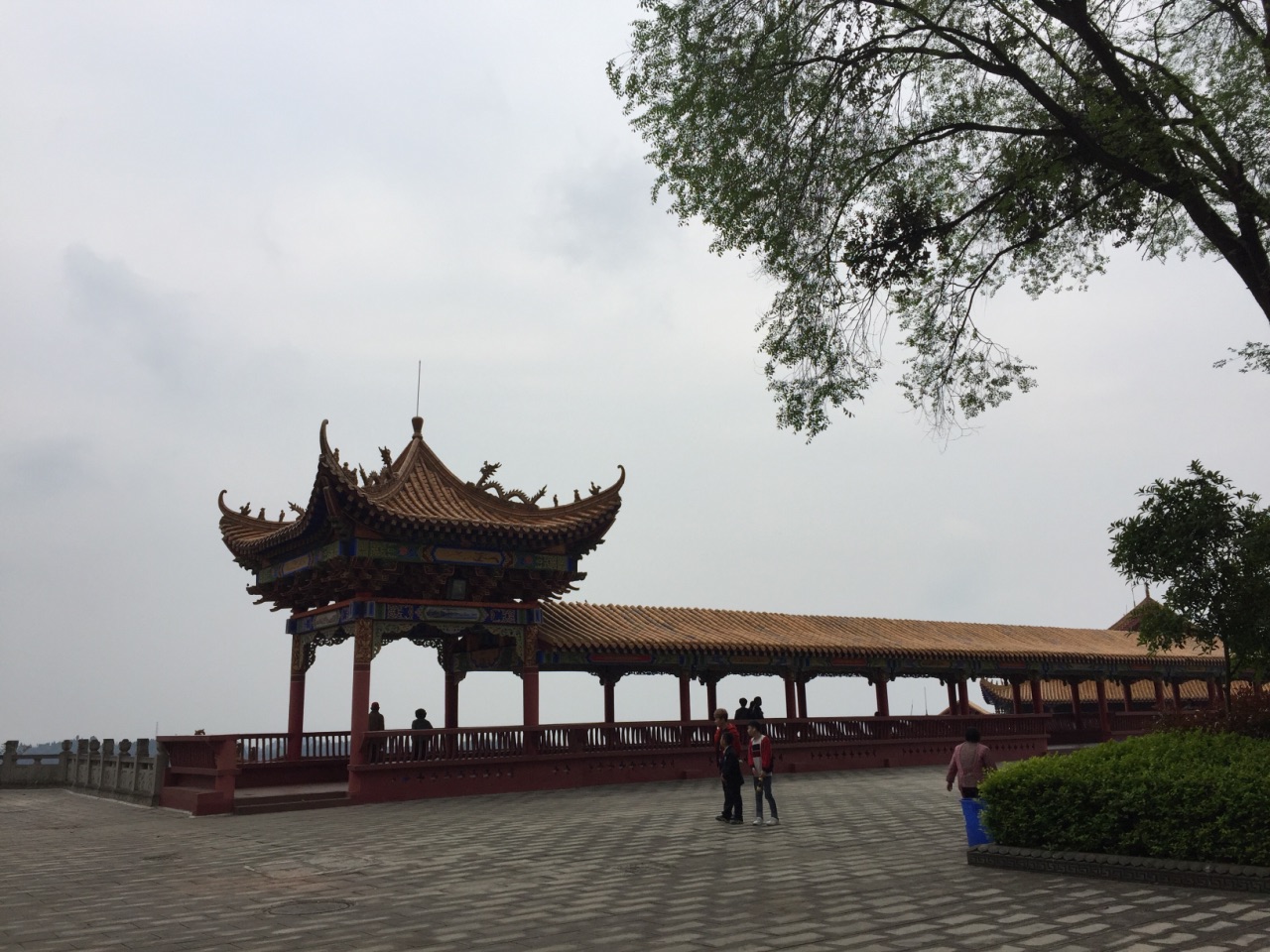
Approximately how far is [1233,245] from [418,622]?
1414cm

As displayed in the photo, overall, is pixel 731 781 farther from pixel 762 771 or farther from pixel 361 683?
pixel 361 683

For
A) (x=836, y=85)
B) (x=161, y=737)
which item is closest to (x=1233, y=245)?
(x=836, y=85)

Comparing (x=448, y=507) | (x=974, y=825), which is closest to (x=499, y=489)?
(x=448, y=507)

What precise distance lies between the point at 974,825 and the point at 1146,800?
1.82 meters

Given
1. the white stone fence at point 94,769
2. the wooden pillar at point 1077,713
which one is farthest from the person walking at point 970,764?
the wooden pillar at point 1077,713

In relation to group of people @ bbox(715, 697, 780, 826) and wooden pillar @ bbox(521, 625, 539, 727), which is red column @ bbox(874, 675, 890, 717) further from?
group of people @ bbox(715, 697, 780, 826)

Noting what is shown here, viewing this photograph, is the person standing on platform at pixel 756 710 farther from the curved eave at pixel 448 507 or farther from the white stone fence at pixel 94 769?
the white stone fence at pixel 94 769

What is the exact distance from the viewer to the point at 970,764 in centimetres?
1060

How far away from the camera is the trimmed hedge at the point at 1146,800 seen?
26.6ft

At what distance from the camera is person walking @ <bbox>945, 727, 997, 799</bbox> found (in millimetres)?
10516

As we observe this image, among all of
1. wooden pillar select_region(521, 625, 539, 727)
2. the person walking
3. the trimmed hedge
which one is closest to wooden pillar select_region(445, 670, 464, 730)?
wooden pillar select_region(521, 625, 539, 727)

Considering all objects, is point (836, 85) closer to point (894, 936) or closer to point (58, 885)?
point (894, 936)

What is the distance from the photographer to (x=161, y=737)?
18391 mm

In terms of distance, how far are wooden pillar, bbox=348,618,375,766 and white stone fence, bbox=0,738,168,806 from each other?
395 centimetres
